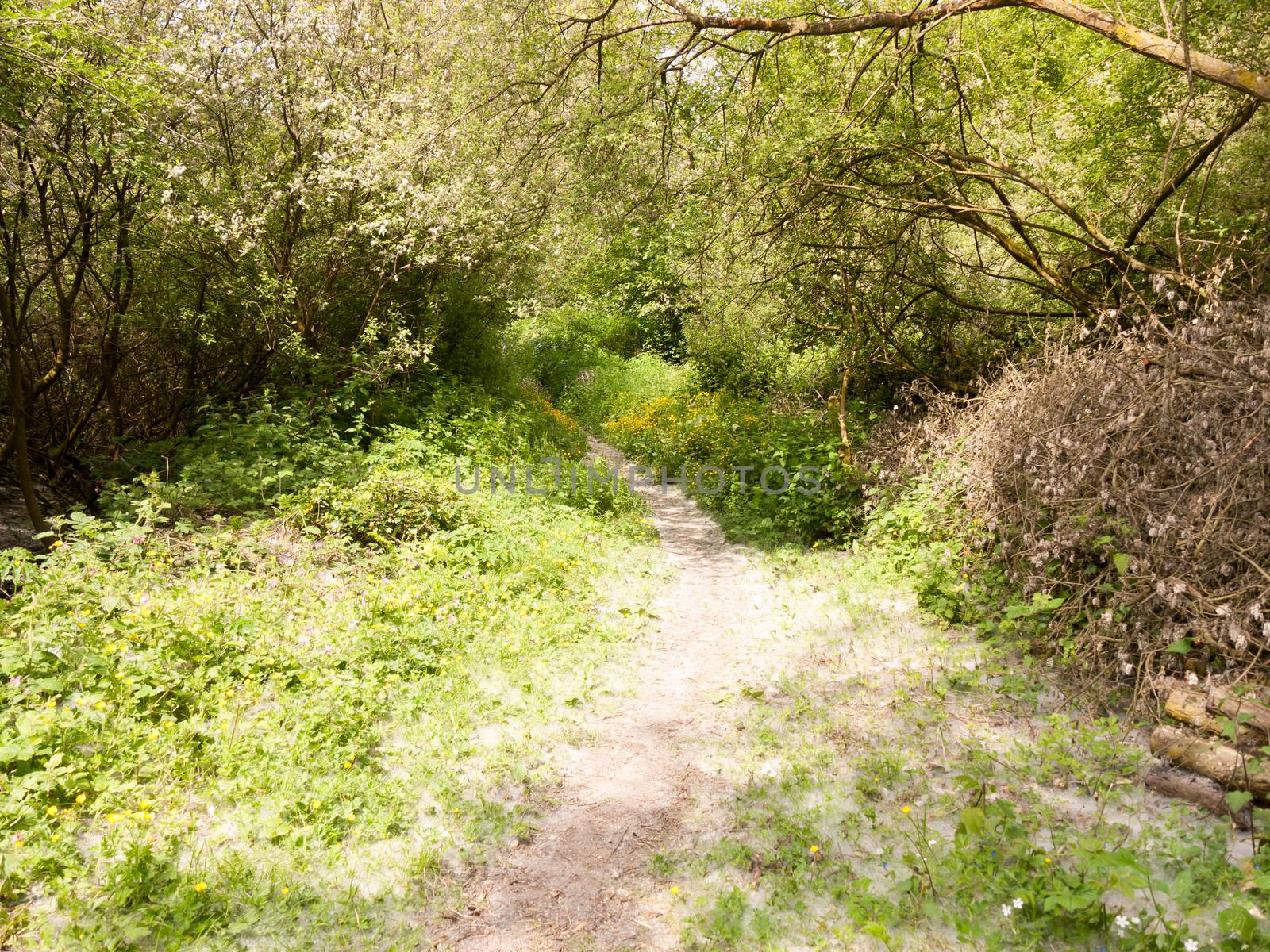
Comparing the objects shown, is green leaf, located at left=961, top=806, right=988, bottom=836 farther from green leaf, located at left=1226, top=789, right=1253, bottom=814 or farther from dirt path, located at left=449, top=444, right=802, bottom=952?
dirt path, located at left=449, top=444, right=802, bottom=952

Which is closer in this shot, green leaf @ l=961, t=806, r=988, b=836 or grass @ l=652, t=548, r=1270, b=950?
grass @ l=652, t=548, r=1270, b=950

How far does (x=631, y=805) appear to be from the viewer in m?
3.96

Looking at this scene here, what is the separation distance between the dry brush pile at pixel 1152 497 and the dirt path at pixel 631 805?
7.51 feet

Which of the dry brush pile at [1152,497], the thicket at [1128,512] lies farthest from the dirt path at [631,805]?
the dry brush pile at [1152,497]

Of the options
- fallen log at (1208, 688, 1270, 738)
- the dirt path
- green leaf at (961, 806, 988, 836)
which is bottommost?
the dirt path

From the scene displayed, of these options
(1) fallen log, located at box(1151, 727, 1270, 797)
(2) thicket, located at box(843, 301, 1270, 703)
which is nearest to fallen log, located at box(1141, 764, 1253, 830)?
(1) fallen log, located at box(1151, 727, 1270, 797)

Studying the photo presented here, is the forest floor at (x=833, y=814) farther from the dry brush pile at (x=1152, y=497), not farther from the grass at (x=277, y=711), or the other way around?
the dry brush pile at (x=1152, y=497)

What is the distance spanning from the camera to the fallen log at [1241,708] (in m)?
3.50

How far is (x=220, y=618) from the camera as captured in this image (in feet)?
16.3

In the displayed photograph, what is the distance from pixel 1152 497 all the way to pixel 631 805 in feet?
12.2

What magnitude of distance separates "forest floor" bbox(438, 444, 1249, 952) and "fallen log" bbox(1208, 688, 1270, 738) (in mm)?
465

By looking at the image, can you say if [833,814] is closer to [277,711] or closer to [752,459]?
[277,711]

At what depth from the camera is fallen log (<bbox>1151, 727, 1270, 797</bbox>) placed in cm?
330

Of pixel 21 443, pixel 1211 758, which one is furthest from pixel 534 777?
pixel 21 443
